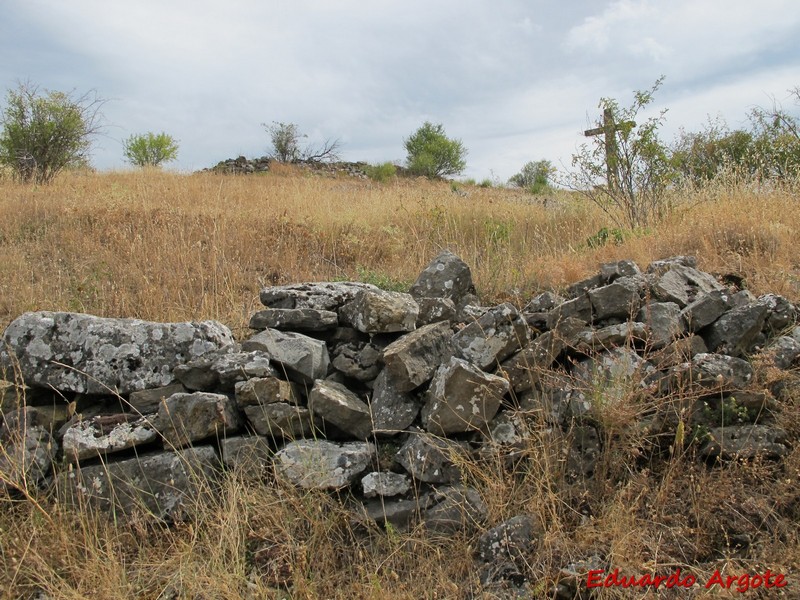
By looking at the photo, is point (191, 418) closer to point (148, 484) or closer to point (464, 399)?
point (148, 484)

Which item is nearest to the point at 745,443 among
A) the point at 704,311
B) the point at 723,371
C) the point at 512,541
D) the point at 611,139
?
the point at 723,371

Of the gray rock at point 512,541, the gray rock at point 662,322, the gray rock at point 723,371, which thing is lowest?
the gray rock at point 512,541

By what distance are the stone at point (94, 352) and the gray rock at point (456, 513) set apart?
5.96 ft

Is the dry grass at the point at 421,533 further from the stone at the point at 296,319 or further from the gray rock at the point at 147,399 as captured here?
the stone at the point at 296,319

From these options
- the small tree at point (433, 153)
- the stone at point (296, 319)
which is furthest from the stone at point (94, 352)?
the small tree at point (433, 153)

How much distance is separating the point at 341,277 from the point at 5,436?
3589mm

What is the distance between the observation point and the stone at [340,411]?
3252 millimetres

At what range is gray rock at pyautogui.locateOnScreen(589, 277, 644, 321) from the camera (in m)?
3.79

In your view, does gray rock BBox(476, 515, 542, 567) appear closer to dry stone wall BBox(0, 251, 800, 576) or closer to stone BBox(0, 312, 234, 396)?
dry stone wall BBox(0, 251, 800, 576)

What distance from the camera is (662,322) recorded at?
3.62m

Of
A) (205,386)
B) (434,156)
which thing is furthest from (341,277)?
(434,156)

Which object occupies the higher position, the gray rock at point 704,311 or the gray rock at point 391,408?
the gray rock at point 704,311

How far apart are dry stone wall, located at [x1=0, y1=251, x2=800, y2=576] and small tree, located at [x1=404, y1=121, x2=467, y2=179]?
909 inches

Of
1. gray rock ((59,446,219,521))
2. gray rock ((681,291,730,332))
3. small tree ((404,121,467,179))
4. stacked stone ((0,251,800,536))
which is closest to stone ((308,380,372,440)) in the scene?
stacked stone ((0,251,800,536))
